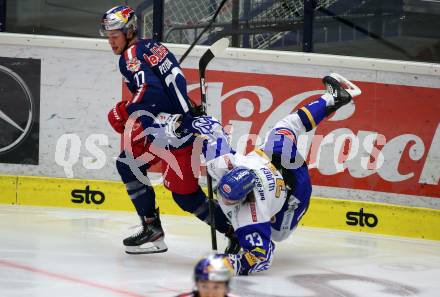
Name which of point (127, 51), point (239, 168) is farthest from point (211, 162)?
point (127, 51)

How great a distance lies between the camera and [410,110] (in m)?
7.13

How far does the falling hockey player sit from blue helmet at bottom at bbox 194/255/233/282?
198 centimetres

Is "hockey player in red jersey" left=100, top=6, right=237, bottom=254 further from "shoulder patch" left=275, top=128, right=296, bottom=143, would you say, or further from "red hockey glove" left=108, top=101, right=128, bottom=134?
"shoulder patch" left=275, top=128, right=296, bottom=143

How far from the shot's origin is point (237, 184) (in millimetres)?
5328

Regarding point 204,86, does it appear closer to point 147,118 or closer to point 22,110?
point 147,118

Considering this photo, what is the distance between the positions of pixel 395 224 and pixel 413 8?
1423mm

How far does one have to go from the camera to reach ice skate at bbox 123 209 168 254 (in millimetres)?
5949

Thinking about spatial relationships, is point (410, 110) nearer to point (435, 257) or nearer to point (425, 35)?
point (425, 35)

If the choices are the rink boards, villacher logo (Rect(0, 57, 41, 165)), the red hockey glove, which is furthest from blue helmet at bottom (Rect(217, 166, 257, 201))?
villacher logo (Rect(0, 57, 41, 165))

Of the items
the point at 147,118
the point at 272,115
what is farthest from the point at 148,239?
the point at 272,115

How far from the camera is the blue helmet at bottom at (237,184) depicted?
533cm

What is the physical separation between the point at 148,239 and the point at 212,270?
271 cm

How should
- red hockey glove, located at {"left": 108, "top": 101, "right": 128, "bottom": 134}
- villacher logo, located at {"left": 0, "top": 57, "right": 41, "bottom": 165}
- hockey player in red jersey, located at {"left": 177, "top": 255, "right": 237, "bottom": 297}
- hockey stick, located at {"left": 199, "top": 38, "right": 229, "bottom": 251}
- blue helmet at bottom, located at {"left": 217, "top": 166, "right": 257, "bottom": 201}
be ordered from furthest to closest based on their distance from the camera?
villacher logo, located at {"left": 0, "top": 57, "right": 41, "bottom": 165}
red hockey glove, located at {"left": 108, "top": 101, "right": 128, "bottom": 134}
hockey stick, located at {"left": 199, "top": 38, "right": 229, "bottom": 251}
blue helmet at bottom, located at {"left": 217, "top": 166, "right": 257, "bottom": 201}
hockey player in red jersey, located at {"left": 177, "top": 255, "right": 237, "bottom": 297}

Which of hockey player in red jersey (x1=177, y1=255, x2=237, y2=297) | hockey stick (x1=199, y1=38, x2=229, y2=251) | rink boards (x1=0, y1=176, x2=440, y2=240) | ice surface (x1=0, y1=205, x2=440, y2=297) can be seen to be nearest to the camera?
hockey player in red jersey (x1=177, y1=255, x2=237, y2=297)
